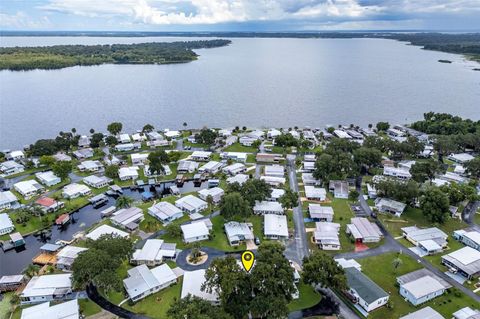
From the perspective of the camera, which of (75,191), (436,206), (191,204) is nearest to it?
(436,206)

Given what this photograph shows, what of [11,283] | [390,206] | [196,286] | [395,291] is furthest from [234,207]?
[11,283]

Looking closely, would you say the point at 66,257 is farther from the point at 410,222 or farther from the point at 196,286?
the point at 410,222

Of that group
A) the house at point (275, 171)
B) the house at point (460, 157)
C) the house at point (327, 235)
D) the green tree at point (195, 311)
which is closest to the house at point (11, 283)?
the green tree at point (195, 311)

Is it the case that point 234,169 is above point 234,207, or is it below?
below

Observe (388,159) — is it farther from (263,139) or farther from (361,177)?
(263,139)

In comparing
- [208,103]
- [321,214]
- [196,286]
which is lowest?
[196,286]

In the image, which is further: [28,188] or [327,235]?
[28,188]

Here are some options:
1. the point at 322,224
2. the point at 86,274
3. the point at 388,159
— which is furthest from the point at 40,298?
the point at 388,159
